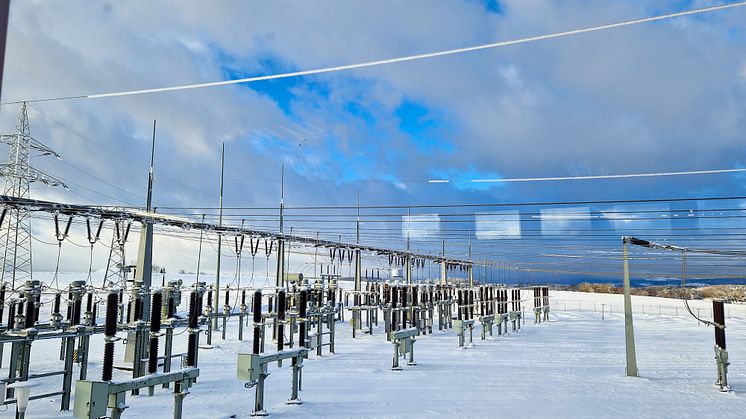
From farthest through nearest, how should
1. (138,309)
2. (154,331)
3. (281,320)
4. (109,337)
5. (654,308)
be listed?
1. (654,308)
2. (138,309)
3. (281,320)
4. (154,331)
5. (109,337)

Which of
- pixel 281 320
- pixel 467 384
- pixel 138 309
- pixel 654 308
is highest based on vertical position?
pixel 138 309

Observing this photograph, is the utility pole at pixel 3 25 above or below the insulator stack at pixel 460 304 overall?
above

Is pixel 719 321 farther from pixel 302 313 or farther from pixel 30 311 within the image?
pixel 30 311

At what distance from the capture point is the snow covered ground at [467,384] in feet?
24.6

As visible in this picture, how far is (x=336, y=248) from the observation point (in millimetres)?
19172

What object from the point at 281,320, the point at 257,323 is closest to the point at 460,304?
the point at 281,320

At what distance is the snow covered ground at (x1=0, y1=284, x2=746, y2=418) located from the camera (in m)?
7.51

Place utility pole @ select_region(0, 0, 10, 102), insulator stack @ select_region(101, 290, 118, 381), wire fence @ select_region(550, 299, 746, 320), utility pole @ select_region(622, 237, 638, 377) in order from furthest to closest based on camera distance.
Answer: wire fence @ select_region(550, 299, 746, 320) < utility pole @ select_region(622, 237, 638, 377) < insulator stack @ select_region(101, 290, 118, 381) < utility pole @ select_region(0, 0, 10, 102)

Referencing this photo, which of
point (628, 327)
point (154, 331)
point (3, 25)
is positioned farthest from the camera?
point (628, 327)

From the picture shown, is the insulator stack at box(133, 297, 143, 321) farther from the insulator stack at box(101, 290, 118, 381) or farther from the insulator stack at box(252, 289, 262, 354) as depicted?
the insulator stack at box(101, 290, 118, 381)

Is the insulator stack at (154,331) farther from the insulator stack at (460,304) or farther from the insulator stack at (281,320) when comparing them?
the insulator stack at (460,304)

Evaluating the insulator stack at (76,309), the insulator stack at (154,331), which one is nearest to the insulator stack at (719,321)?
the insulator stack at (154,331)

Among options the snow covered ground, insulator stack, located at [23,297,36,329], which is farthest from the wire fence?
insulator stack, located at [23,297,36,329]

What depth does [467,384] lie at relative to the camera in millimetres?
9383
